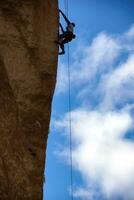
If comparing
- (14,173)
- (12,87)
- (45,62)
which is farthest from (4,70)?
(14,173)

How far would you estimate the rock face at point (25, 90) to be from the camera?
15.7m

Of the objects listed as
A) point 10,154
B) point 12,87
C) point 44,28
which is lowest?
point 10,154

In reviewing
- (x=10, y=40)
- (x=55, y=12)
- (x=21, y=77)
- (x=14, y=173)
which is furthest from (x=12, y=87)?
(x=55, y=12)

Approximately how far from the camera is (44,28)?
18719 millimetres

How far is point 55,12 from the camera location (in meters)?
19.5

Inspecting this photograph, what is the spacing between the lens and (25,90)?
1720 cm

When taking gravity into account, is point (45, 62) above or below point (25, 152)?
above

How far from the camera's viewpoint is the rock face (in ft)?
51.6

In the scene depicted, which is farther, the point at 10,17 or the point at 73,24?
the point at 73,24

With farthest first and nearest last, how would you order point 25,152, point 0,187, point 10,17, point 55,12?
1. point 55,12
2. point 10,17
3. point 25,152
4. point 0,187

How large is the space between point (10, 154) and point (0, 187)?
45.7 inches

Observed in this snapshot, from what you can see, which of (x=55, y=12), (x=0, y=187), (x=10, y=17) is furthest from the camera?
(x=55, y=12)

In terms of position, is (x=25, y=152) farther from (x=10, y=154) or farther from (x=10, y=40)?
(x=10, y=40)

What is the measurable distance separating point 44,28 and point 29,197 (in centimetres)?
650
